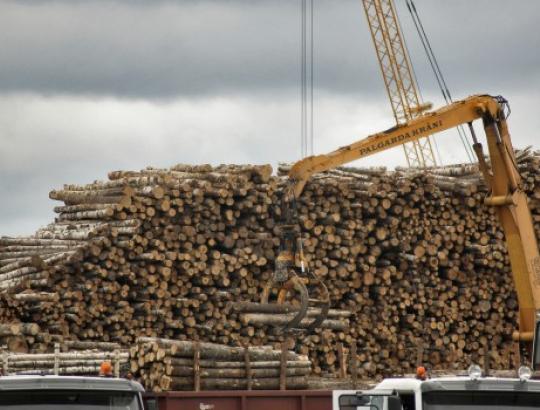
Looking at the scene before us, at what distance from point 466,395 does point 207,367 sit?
36.6ft

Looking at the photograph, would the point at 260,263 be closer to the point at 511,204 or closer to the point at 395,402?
the point at 511,204

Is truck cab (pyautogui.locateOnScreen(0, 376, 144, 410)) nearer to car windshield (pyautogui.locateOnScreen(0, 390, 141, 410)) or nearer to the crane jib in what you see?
car windshield (pyautogui.locateOnScreen(0, 390, 141, 410))

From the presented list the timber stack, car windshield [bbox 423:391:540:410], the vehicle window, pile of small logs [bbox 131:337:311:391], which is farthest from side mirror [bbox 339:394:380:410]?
the timber stack

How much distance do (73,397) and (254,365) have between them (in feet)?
38.5

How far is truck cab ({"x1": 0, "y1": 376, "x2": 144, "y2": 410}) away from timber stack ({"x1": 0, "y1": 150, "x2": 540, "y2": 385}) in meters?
13.4

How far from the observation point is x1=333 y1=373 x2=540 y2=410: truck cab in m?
14.0

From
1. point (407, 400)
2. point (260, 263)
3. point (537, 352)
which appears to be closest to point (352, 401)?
point (407, 400)

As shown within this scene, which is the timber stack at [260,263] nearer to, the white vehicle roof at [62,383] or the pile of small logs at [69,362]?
the pile of small logs at [69,362]

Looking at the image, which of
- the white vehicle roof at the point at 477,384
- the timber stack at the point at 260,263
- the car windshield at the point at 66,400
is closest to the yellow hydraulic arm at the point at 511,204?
the timber stack at the point at 260,263

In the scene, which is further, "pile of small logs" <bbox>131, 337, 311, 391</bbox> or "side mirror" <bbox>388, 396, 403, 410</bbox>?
"pile of small logs" <bbox>131, 337, 311, 391</bbox>

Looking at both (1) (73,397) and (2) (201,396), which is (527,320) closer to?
(2) (201,396)

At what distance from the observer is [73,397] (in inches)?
538

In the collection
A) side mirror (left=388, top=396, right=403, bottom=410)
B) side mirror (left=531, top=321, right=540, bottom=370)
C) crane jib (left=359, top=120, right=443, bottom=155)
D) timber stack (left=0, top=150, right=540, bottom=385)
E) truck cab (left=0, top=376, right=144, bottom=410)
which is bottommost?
side mirror (left=388, top=396, right=403, bottom=410)

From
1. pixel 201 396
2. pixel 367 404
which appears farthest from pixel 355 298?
pixel 367 404
